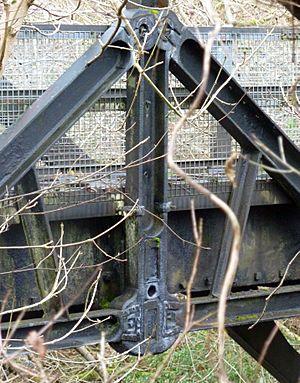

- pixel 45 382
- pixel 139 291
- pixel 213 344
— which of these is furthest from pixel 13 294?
pixel 213 344

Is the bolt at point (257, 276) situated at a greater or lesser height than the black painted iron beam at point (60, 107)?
lesser

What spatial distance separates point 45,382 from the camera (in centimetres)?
290

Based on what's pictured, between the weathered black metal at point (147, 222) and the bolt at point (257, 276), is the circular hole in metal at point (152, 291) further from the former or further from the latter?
the bolt at point (257, 276)

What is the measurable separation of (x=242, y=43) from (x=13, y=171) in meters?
2.14

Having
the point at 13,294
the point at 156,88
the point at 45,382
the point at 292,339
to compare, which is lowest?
the point at 292,339

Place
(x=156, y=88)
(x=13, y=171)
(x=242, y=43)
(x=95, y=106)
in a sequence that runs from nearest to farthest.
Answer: (x=13, y=171) → (x=156, y=88) → (x=95, y=106) → (x=242, y=43)

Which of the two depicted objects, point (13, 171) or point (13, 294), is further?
point (13, 294)

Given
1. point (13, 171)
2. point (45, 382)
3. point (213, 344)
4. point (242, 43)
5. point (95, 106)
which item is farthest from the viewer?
point (213, 344)

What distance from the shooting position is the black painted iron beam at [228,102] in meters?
5.93

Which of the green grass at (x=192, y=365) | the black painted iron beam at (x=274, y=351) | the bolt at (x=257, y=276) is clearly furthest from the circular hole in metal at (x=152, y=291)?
the green grass at (x=192, y=365)

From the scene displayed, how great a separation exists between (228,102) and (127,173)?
81cm

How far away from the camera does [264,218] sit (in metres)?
6.95

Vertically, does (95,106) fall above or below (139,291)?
above

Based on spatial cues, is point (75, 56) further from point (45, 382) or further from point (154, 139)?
point (45, 382)
